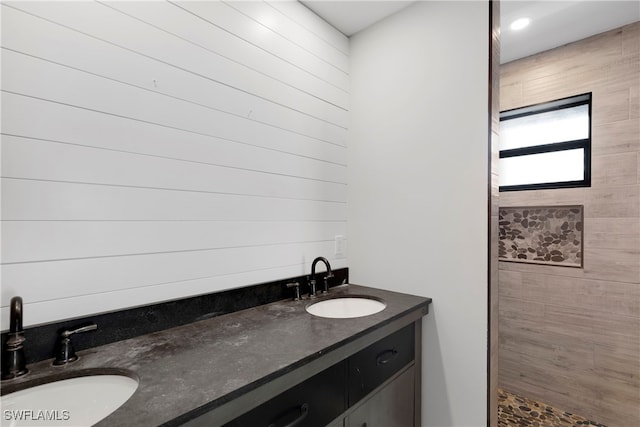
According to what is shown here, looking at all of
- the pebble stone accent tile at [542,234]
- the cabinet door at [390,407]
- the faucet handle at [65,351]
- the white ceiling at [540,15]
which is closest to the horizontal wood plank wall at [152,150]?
the faucet handle at [65,351]

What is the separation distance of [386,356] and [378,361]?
7cm

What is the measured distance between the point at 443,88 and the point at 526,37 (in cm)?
118

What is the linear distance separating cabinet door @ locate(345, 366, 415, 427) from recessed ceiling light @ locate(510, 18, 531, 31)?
2336 millimetres

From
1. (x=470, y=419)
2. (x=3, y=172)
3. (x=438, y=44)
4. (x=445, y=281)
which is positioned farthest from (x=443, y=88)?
(x=3, y=172)

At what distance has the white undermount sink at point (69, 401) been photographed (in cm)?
77

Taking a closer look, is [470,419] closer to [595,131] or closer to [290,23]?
[595,131]

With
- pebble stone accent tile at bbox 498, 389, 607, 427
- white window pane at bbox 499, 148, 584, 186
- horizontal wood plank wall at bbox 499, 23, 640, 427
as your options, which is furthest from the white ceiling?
pebble stone accent tile at bbox 498, 389, 607, 427

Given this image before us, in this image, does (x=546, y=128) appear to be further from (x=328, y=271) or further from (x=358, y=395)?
(x=358, y=395)

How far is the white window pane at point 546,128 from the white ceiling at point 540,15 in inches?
21.4

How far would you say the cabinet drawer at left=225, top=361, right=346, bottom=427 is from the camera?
2.91 ft

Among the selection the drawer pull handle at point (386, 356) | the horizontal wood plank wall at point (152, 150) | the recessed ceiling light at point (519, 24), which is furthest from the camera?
the recessed ceiling light at point (519, 24)

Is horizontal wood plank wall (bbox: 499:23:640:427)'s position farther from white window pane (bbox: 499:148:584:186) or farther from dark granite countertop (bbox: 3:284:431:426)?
dark granite countertop (bbox: 3:284:431:426)

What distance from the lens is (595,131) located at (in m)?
2.18

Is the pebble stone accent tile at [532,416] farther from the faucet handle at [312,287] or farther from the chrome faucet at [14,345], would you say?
the chrome faucet at [14,345]
